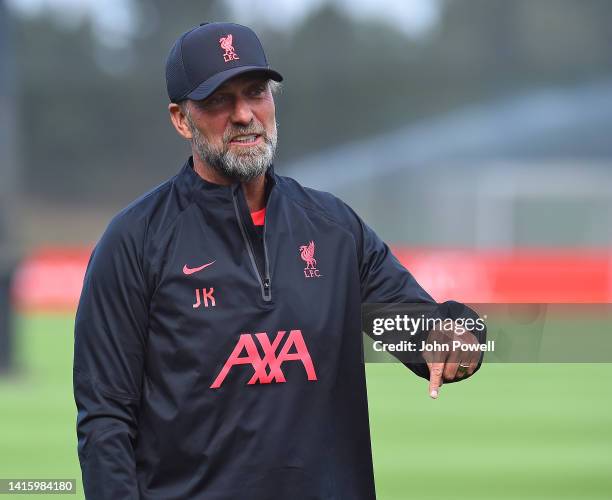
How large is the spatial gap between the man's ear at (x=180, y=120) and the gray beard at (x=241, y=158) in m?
0.11

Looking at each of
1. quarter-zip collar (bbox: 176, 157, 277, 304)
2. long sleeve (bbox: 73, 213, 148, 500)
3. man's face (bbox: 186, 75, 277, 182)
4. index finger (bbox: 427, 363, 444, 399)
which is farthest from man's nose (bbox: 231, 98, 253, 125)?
index finger (bbox: 427, 363, 444, 399)

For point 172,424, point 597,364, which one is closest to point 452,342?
point 597,364

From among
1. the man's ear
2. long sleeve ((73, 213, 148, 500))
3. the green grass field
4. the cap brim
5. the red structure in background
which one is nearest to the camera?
long sleeve ((73, 213, 148, 500))

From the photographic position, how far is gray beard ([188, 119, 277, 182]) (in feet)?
9.47

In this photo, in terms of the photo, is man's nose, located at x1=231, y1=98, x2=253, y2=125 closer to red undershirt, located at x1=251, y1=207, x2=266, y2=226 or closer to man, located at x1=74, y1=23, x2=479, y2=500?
man, located at x1=74, y1=23, x2=479, y2=500

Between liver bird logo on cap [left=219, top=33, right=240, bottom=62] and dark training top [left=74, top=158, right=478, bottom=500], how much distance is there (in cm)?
29

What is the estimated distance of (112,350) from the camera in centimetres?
277

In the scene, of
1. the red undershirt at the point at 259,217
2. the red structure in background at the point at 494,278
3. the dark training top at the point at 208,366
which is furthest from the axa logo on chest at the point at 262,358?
the red structure in background at the point at 494,278

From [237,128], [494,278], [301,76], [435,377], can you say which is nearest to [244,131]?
[237,128]

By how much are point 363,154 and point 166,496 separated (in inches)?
1167

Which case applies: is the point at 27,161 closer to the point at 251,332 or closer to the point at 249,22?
the point at 249,22

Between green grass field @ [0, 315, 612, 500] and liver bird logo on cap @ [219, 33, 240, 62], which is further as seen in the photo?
green grass field @ [0, 315, 612, 500]

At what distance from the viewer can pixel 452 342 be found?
285cm

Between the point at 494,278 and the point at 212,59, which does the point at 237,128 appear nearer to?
the point at 212,59
